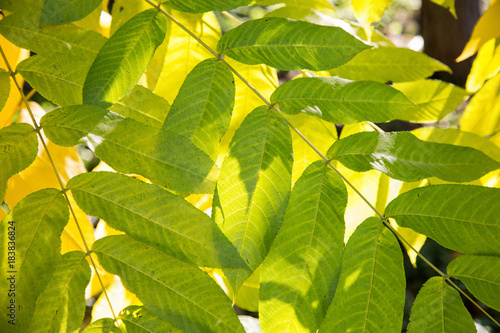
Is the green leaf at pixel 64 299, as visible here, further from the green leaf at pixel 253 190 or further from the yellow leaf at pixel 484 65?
the yellow leaf at pixel 484 65

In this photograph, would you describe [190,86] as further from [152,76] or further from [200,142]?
[152,76]

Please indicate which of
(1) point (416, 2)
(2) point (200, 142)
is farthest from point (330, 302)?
(1) point (416, 2)

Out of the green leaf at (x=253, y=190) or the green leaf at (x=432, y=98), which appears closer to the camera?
the green leaf at (x=253, y=190)

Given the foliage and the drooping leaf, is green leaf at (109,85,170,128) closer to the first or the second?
the foliage

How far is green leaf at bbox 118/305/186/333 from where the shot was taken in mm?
611

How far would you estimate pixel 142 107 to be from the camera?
0.76 m

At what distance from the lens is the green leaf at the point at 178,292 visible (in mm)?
569

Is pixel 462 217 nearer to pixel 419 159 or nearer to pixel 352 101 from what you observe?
pixel 419 159

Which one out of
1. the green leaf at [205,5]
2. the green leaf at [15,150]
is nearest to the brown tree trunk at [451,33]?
the green leaf at [205,5]

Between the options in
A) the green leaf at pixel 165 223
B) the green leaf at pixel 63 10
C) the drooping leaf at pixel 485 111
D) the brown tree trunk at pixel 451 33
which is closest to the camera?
the green leaf at pixel 165 223

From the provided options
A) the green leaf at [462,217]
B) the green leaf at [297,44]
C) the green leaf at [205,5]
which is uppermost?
the green leaf at [205,5]

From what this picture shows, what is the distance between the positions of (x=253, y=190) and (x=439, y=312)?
35 centimetres

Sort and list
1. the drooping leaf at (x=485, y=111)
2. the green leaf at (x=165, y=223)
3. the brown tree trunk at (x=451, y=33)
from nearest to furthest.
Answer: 1. the green leaf at (x=165, y=223)
2. the drooping leaf at (x=485, y=111)
3. the brown tree trunk at (x=451, y=33)

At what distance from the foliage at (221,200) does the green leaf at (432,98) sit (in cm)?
43
